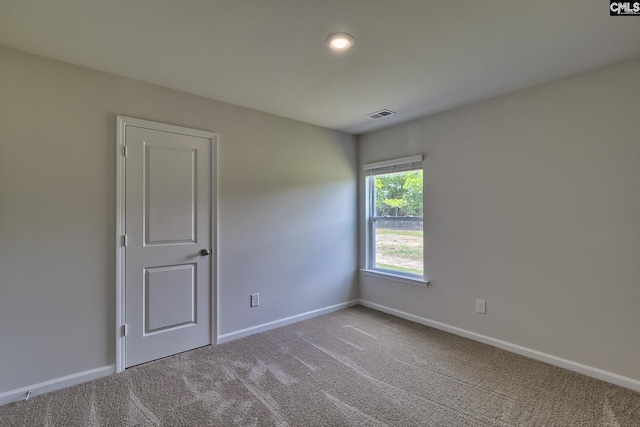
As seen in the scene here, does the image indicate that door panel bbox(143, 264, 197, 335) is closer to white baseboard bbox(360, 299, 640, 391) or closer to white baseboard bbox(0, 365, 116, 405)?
white baseboard bbox(0, 365, 116, 405)

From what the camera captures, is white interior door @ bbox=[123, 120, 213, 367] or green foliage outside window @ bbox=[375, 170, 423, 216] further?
green foliage outside window @ bbox=[375, 170, 423, 216]

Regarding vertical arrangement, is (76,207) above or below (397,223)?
above

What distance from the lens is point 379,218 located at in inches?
160

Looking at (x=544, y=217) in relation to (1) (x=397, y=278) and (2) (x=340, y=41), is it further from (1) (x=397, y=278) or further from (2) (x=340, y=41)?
(2) (x=340, y=41)

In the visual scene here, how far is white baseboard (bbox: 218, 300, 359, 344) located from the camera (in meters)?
3.06

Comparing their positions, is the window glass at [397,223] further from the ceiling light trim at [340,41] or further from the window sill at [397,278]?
the ceiling light trim at [340,41]

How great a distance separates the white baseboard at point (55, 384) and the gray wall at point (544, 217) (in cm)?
304

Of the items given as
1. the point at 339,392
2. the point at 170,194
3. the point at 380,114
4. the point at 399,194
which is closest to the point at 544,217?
the point at 399,194

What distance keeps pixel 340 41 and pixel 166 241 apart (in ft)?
6.97

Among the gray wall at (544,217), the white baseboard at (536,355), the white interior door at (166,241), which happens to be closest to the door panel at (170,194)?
the white interior door at (166,241)

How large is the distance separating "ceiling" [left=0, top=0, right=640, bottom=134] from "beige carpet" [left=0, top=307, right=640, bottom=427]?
234 centimetres

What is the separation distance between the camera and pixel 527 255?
270 centimetres

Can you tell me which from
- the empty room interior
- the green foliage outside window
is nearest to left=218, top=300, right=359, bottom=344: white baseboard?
the empty room interior

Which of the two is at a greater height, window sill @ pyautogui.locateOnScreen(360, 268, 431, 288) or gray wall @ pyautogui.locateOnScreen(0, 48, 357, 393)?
gray wall @ pyautogui.locateOnScreen(0, 48, 357, 393)
